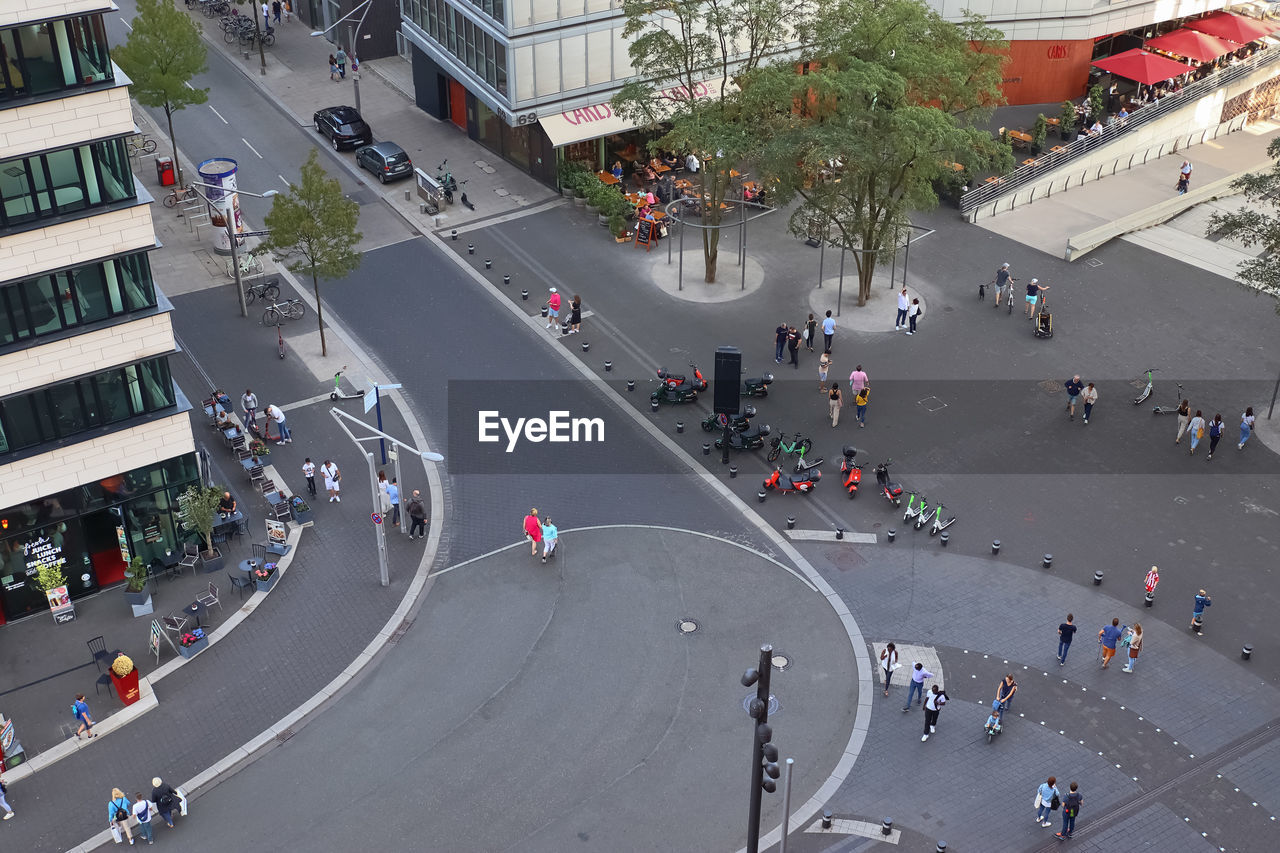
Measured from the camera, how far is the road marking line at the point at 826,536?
36.1 metres

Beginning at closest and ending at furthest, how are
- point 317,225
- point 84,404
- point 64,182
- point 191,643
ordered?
point 64,182 < point 84,404 < point 191,643 < point 317,225

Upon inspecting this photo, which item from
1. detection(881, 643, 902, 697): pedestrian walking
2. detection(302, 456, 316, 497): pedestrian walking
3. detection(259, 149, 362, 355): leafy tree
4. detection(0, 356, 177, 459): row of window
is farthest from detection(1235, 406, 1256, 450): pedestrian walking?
detection(0, 356, 177, 459): row of window

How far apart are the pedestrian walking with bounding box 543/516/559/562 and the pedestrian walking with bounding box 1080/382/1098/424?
1679cm

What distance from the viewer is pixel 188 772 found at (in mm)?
29297

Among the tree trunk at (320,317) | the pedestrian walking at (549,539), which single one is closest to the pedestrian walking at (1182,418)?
the pedestrian walking at (549,539)

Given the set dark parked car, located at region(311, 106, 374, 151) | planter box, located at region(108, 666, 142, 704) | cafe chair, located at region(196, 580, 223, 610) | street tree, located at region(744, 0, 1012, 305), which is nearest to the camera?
planter box, located at region(108, 666, 142, 704)

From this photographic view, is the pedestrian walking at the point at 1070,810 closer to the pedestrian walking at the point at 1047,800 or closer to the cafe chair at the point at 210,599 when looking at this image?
the pedestrian walking at the point at 1047,800

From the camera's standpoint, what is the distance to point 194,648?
32344 mm

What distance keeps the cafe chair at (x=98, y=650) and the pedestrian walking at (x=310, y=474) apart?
703 cm

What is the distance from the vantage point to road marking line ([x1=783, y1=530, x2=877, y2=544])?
118 feet

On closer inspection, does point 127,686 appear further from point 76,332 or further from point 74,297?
point 74,297

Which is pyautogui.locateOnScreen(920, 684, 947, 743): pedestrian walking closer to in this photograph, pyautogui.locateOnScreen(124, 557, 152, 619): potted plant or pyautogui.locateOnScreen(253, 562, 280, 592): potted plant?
pyautogui.locateOnScreen(253, 562, 280, 592): potted plant

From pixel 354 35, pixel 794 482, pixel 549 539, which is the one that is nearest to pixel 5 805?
pixel 549 539

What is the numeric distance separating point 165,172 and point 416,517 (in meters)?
26.3
